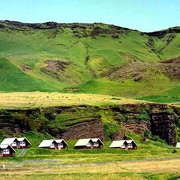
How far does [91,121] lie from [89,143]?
362 inches

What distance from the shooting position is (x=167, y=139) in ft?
449

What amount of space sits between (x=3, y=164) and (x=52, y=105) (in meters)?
40.3

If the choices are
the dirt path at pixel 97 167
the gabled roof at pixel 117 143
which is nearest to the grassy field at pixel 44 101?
the gabled roof at pixel 117 143

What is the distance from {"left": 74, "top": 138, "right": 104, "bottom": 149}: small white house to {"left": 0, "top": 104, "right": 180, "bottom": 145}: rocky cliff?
652 centimetres

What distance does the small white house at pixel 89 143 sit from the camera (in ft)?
382

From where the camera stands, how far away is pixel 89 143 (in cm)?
11769

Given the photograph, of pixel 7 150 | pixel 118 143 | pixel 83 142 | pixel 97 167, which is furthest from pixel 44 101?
pixel 97 167

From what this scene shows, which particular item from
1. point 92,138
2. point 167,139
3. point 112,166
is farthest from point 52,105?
point 112,166

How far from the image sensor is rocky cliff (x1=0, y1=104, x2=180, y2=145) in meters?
124

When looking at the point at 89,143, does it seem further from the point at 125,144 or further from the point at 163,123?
the point at 163,123

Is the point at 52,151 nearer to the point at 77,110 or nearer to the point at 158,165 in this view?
the point at 77,110

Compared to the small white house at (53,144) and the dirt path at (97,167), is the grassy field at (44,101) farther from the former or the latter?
the dirt path at (97,167)

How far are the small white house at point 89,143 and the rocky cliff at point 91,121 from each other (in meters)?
6.52

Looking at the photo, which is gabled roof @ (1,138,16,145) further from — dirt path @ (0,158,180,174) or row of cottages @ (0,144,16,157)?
dirt path @ (0,158,180,174)
